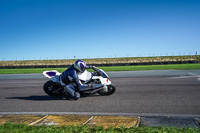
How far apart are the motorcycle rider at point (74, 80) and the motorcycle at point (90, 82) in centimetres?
13

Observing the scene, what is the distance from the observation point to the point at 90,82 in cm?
766

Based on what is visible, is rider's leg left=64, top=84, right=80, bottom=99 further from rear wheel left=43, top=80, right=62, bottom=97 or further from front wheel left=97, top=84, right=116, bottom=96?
front wheel left=97, top=84, right=116, bottom=96

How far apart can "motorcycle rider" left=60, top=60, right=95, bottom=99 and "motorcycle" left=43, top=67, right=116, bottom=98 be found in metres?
0.13

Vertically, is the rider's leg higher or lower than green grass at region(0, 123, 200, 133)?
higher

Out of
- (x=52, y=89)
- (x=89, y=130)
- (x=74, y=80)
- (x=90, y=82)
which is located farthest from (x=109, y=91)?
(x=89, y=130)

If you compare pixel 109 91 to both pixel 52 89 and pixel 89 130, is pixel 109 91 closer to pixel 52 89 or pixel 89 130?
pixel 52 89

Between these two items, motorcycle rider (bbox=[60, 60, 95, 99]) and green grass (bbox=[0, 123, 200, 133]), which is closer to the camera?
green grass (bbox=[0, 123, 200, 133])

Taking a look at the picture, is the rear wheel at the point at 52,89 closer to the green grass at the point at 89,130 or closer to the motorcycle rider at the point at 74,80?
the motorcycle rider at the point at 74,80

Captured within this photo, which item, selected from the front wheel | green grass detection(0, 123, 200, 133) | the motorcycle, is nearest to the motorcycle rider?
the motorcycle

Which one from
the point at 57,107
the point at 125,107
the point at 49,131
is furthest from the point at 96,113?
the point at 49,131

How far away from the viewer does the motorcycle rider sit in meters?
7.27

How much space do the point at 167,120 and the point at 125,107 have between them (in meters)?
1.64

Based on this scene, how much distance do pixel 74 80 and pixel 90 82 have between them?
655 mm

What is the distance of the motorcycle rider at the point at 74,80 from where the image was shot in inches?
286
